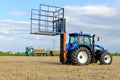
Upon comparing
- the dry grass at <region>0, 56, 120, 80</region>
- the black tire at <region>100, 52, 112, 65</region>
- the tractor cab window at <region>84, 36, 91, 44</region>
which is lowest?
the dry grass at <region>0, 56, 120, 80</region>

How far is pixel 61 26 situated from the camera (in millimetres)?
26609

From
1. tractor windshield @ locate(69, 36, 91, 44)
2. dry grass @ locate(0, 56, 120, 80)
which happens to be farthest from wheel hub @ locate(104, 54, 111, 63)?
dry grass @ locate(0, 56, 120, 80)

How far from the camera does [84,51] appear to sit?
83.1 feet

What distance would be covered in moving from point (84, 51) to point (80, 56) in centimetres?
47

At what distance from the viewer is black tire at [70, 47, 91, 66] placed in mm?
24797

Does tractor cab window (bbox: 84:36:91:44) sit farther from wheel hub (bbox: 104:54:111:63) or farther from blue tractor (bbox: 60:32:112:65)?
wheel hub (bbox: 104:54:111:63)

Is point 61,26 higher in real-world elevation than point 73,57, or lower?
higher

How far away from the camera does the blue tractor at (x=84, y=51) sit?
25.0 m

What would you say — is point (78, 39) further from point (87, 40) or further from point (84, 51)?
point (84, 51)

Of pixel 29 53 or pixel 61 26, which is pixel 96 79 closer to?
pixel 61 26

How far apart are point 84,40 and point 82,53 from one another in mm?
1312

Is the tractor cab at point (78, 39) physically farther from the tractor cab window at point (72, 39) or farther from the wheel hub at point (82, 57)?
the wheel hub at point (82, 57)

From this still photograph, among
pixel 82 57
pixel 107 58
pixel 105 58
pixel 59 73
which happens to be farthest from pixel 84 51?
pixel 59 73

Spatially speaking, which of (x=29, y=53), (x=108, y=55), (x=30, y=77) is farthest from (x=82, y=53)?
(x=29, y=53)
